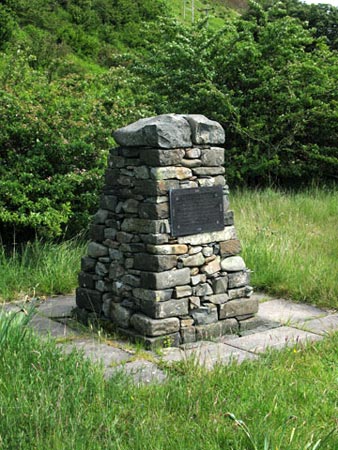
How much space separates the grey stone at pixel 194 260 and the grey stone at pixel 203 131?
93 centimetres

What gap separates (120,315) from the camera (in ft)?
18.6

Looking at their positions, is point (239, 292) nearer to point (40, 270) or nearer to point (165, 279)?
point (165, 279)

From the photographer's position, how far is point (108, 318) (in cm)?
587

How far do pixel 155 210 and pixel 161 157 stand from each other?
16.4 inches

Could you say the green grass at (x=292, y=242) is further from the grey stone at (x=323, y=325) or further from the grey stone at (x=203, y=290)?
the grey stone at (x=203, y=290)

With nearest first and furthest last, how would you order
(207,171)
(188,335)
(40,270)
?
1. (188,335)
2. (207,171)
3. (40,270)

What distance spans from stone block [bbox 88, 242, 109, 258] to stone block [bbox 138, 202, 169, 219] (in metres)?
0.63

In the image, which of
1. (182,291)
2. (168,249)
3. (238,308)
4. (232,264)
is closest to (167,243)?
(168,249)

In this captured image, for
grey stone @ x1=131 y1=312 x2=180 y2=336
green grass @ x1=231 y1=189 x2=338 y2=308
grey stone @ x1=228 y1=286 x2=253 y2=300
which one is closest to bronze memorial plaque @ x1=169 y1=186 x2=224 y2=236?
grey stone @ x1=228 y1=286 x2=253 y2=300

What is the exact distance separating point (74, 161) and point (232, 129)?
492cm

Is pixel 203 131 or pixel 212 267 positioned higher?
pixel 203 131

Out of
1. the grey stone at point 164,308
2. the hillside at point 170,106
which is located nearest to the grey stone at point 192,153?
the grey stone at point 164,308

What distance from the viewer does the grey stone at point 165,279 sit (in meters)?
5.35

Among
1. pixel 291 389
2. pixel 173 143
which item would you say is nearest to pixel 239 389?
pixel 291 389
